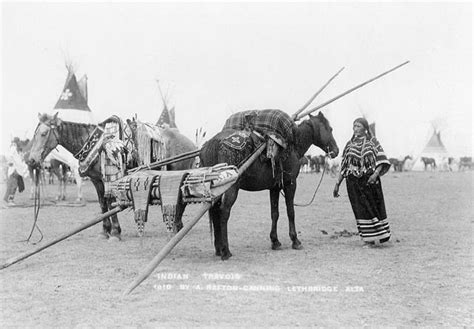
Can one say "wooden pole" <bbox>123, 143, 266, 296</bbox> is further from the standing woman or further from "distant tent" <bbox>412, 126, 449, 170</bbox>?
"distant tent" <bbox>412, 126, 449, 170</bbox>

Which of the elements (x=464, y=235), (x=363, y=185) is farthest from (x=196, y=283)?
(x=464, y=235)

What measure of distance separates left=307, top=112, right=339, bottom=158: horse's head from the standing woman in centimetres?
24

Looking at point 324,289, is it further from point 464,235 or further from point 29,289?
point 464,235

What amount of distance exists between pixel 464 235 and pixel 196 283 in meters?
4.29

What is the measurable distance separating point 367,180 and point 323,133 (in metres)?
0.82

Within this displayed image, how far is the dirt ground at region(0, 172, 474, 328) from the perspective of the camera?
3.61m

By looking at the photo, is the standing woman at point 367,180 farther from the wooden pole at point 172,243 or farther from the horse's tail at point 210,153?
the horse's tail at point 210,153

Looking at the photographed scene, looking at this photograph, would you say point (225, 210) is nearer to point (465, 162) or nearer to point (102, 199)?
point (102, 199)

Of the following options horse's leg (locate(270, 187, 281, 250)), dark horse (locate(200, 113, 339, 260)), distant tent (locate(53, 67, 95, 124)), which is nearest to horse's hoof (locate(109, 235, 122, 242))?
dark horse (locate(200, 113, 339, 260))

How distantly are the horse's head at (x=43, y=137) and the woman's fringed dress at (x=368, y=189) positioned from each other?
13.1 ft

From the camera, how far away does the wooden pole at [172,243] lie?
4.05m

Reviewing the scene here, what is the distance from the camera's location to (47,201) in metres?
13.3

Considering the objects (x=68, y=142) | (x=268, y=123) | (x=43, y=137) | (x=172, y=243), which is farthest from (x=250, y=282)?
(x=43, y=137)

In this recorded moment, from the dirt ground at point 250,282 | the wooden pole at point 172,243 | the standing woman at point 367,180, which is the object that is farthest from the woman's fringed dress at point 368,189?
the wooden pole at point 172,243
